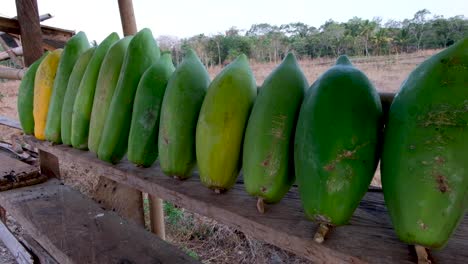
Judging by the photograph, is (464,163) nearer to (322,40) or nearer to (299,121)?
(299,121)

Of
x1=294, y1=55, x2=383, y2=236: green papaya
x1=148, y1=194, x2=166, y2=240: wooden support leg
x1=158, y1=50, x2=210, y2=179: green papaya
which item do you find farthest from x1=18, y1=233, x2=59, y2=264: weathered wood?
x1=294, y1=55, x2=383, y2=236: green papaya

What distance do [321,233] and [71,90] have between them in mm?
934

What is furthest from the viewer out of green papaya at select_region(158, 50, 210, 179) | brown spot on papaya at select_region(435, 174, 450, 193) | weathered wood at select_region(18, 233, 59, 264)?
weathered wood at select_region(18, 233, 59, 264)

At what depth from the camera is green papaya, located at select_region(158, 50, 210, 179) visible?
0.78 m

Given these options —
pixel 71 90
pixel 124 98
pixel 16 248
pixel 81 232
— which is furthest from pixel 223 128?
pixel 16 248

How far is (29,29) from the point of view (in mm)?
1757

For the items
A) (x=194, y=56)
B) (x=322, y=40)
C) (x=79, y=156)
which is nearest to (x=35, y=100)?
(x=79, y=156)

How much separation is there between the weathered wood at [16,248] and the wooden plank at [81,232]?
16.5 inches

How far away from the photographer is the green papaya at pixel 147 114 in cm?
87

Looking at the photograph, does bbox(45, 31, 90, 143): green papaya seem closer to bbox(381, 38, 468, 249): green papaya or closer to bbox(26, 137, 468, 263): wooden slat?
bbox(26, 137, 468, 263): wooden slat

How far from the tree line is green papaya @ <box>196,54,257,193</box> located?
1225 millimetres

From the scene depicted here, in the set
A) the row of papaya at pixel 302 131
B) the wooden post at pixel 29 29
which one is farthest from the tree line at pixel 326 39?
the row of papaya at pixel 302 131

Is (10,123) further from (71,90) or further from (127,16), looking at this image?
(71,90)

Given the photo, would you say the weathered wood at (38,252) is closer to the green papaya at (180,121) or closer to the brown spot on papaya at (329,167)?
the green papaya at (180,121)
